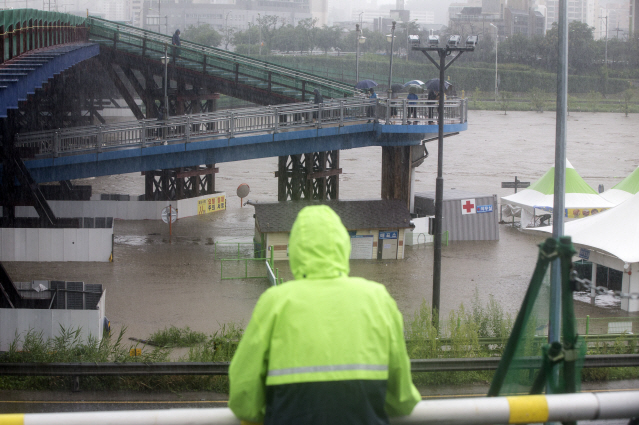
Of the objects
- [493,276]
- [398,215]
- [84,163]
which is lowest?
[493,276]

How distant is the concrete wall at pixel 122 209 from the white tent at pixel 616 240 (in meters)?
17.3

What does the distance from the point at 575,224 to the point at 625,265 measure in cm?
214

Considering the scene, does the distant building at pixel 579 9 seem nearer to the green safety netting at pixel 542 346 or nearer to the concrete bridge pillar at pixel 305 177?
the concrete bridge pillar at pixel 305 177

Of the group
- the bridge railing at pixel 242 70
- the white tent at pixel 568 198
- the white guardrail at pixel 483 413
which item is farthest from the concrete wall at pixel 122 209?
the white guardrail at pixel 483 413

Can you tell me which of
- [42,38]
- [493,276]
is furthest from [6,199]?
[493,276]

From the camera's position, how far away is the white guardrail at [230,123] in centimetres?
2422

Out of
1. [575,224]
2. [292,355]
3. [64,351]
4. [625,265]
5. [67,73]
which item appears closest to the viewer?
[292,355]

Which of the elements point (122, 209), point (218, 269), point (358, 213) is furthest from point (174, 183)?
point (358, 213)

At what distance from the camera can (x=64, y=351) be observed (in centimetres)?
1173

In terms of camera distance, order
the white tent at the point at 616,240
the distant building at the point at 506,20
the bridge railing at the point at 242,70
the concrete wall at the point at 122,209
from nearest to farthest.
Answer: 1. the white tent at the point at 616,240
2. the concrete wall at the point at 122,209
3. the bridge railing at the point at 242,70
4. the distant building at the point at 506,20

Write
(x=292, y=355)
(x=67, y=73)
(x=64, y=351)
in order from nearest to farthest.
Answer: (x=292, y=355)
(x=64, y=351)
(x=67, y=73)

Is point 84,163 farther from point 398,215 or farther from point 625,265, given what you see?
point 625,265

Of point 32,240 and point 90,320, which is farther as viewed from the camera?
point 32,240

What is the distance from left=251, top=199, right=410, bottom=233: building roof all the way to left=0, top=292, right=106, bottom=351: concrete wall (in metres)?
9.74
